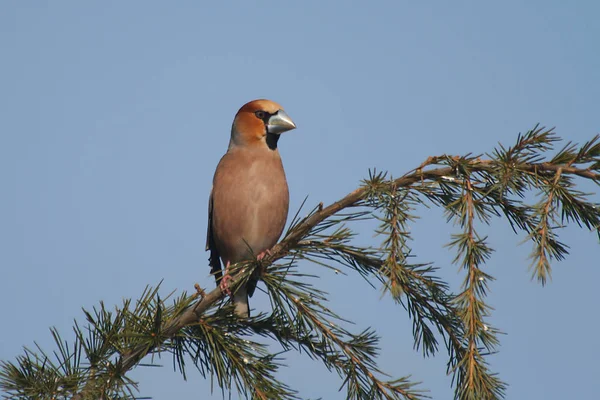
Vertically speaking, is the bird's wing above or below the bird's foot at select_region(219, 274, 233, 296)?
above

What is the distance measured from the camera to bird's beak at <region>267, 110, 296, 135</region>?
211 inches

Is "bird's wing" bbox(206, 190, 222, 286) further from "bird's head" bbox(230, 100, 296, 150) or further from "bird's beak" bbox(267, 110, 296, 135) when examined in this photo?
"bird's beak" bbox(267, 110, 296, 135)

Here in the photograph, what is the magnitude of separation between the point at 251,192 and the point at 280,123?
0.74m

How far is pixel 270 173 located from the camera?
5043 millimetres

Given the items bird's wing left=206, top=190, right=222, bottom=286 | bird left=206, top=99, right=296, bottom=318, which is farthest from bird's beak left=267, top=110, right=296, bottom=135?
bird's wing left=206, top=190, right=222, bottom=286

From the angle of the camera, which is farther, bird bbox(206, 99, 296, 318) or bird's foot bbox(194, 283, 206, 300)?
bird bbox(206, 99, 296, 318)

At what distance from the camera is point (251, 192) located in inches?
195

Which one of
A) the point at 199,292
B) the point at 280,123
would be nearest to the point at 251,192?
the point at 280,123

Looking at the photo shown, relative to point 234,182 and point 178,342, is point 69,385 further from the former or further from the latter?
point 234,182

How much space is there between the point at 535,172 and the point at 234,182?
2.85 m

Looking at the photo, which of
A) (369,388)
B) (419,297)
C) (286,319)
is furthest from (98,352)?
(419,297)

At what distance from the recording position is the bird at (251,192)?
16.2ft

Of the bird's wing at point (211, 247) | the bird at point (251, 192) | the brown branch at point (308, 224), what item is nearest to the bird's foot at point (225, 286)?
the brown branch at point (308, 224)

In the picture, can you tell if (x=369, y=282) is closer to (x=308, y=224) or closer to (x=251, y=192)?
(x=308, y=224)
